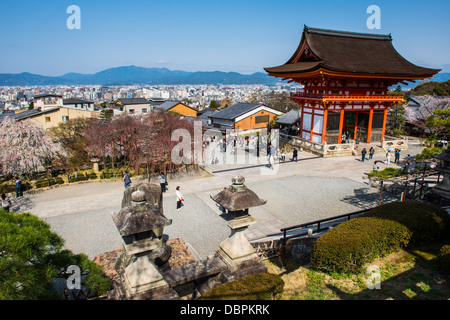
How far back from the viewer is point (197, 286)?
23.1 feet

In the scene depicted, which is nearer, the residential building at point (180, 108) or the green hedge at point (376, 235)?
the green hedge at point (376, 235)

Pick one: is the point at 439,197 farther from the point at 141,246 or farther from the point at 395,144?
the point at 395,144

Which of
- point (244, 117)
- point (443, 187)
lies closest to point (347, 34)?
point (244, 117)

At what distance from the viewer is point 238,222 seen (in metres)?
6.72

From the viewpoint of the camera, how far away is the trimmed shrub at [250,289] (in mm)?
5736

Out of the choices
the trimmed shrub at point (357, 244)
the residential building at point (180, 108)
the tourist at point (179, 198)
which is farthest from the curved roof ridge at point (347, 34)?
the residential building at point (180, 108)

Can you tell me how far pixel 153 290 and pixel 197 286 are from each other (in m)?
1.50

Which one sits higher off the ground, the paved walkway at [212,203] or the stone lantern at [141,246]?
the stone lantern at [141,246]

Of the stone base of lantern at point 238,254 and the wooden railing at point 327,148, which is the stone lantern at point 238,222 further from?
the wooden railing at point 327,148

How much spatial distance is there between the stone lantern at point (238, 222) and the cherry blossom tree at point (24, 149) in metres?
19.0

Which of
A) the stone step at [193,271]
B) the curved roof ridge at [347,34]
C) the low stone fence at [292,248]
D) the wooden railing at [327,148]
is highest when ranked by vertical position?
the curved roof ridge at [347,34]

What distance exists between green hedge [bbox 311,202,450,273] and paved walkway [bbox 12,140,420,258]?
165 inches

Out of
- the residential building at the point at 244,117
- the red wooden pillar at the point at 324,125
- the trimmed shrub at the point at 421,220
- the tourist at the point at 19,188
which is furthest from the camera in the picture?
the residential building at the point at 244,117
